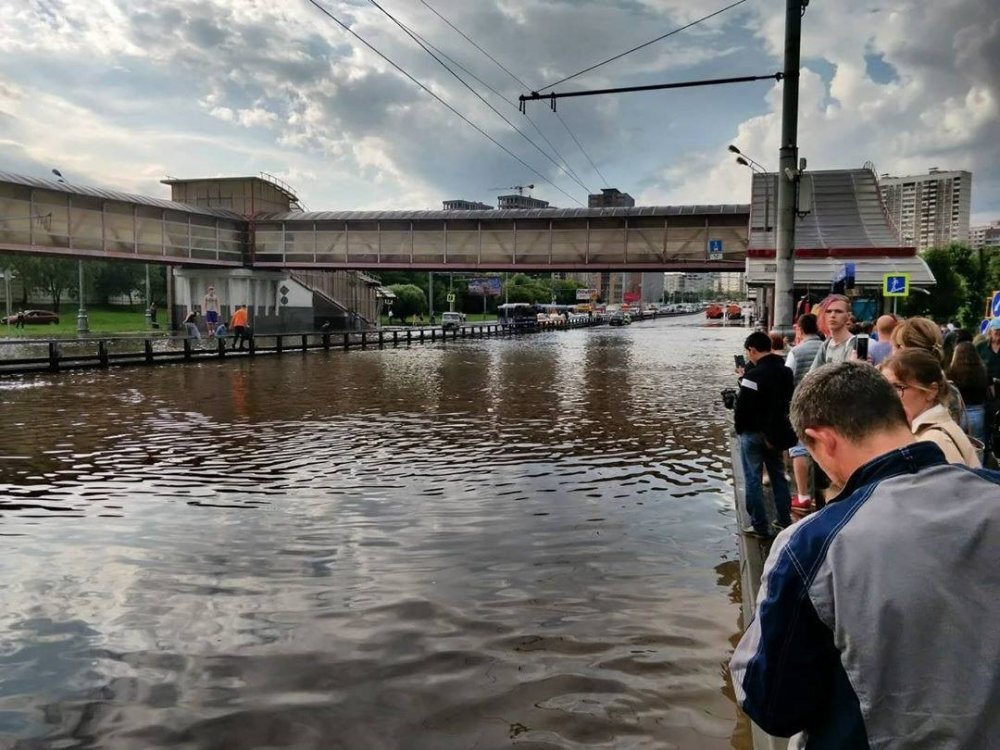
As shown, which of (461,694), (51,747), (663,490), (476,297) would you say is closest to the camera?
(51,747)

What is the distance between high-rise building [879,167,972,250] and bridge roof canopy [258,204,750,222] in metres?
105

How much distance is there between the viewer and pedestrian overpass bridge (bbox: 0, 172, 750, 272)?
149 feet

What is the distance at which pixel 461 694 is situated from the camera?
4414 millimetres

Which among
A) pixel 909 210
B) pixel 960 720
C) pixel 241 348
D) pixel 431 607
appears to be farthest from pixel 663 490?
pixel 909 210

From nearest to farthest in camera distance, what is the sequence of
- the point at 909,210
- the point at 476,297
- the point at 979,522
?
the point at 979,522
the point at 476,297
the point at 909,210

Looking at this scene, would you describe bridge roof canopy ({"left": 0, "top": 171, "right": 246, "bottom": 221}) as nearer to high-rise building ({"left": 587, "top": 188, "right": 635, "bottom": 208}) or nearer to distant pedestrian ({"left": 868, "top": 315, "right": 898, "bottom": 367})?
distant pedestrian ({"left": 868, "top": 315, "right": 898, "bottom": 367})

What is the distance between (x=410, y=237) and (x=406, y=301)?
1651 inches

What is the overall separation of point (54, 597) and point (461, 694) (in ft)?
10.9

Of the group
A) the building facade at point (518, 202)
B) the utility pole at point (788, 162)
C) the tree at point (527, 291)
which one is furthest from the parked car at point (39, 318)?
the building facade at point (518, 202)

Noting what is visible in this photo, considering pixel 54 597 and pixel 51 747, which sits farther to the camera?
pixel 54 597

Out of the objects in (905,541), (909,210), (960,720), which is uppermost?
(909,210)

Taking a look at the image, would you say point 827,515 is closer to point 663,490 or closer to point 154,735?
point 154,735

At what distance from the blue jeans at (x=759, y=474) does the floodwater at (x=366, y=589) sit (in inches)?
22.8

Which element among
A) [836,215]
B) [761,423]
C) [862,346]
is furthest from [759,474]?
[836,215]
